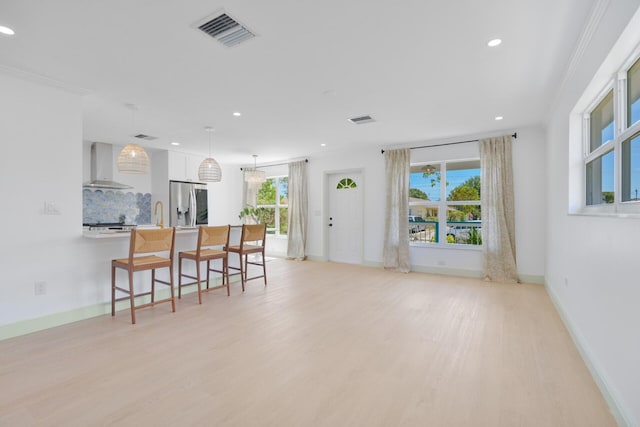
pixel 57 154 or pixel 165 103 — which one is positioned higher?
pixel 165 103

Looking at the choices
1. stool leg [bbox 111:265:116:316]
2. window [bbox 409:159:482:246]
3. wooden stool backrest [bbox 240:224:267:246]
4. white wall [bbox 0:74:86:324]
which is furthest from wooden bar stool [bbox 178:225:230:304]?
window [bbox 409:159:482:246]

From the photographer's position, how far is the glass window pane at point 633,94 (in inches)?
75.7

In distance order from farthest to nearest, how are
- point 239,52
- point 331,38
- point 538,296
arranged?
point 538,296 < point 239,52 < point 331,38

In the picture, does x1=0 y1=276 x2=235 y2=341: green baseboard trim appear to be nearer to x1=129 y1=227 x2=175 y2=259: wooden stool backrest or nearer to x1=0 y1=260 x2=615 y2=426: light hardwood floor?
x1=0 y1=260 x2=615 y2=426: light hardwood floor

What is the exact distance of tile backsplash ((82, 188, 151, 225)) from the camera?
6.00 metres

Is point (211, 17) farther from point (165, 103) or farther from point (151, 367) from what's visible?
point (151, 367)

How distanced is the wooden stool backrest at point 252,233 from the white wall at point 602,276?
3.73 metres

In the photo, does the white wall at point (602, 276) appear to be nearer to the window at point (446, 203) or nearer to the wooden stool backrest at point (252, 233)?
the window at point (446, 203)

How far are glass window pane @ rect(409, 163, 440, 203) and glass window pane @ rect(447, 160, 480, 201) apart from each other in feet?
0.71

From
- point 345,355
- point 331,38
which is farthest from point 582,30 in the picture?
point 345,355

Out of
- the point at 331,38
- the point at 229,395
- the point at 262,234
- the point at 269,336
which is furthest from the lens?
the point at 262,234

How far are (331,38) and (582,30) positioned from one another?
6.16 ft

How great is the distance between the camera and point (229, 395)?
6.29ft

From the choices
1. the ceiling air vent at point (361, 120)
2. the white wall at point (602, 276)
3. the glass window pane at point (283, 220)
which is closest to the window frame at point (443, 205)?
the ceiling air vent at point (361, 120)
